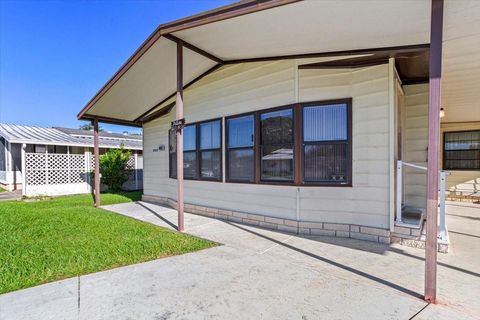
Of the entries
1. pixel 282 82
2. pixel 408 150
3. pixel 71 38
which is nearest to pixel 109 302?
pixel 282 82

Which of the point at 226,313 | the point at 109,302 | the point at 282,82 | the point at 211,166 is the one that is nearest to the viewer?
the point at 226,313

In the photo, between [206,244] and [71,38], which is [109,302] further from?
[71,38]

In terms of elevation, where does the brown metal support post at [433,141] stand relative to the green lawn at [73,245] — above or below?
above

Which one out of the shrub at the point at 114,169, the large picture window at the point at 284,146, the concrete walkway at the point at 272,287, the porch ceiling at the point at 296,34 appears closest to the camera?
the concrete walkway at the point at 272,287

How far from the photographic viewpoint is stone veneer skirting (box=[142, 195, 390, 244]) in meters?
4.41

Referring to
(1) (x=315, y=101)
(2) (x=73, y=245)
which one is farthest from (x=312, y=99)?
(2) (x=73, y=245)

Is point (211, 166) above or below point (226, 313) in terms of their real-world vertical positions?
above

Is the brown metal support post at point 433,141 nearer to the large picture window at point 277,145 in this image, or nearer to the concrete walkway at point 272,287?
the concrete walkway at point 272,287

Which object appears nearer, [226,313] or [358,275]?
[226,313]

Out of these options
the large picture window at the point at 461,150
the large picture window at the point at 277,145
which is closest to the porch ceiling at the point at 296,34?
the large picture window at the point at 277,145

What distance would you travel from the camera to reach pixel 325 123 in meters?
4.75

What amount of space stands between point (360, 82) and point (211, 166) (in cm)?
382

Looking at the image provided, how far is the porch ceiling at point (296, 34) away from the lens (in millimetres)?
3059

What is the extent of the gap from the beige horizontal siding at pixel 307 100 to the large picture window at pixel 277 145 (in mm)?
220
